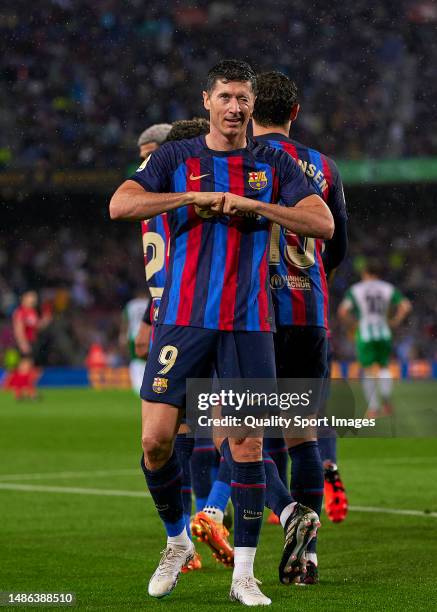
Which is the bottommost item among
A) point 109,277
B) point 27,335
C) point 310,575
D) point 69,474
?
point 27,335

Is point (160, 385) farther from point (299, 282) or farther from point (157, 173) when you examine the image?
point (299, 282)

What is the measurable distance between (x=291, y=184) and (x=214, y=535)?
173 cm

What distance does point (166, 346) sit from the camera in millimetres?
4680

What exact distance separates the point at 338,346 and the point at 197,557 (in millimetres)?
21787

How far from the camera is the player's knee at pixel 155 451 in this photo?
15.5ft

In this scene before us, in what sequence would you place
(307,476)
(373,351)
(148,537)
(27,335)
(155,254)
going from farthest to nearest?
(27,335) → (373,351) → (148,537) → (155,254) → (307,476)

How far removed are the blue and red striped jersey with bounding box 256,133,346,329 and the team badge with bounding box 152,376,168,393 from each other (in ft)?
2.69

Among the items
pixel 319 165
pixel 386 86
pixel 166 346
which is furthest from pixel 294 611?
pixel 386 86

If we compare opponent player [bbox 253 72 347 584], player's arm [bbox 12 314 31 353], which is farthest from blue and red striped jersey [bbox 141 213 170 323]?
player's arm [bbox 12 314 31 353]

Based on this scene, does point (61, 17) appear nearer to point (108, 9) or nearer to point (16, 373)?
point (108, 9)

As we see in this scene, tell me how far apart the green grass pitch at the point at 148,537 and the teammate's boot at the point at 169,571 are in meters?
0.05

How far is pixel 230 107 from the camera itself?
15.3 ft

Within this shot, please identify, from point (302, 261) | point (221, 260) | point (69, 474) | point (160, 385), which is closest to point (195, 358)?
point (160, 385)

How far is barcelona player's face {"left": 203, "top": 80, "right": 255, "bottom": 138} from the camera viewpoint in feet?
15.4
